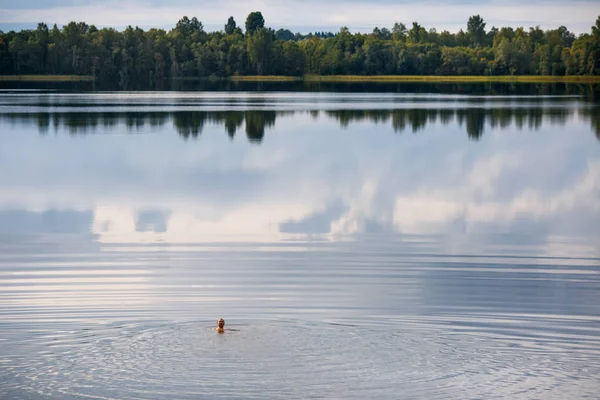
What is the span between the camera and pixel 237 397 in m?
10.7

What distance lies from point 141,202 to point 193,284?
35.8ft

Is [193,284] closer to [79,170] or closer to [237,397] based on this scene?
[237,397]

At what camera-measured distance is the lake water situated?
37.3 feet

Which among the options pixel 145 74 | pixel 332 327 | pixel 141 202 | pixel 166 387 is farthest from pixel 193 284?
pixel 145 74

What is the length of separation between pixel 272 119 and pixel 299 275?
44738 millimetres

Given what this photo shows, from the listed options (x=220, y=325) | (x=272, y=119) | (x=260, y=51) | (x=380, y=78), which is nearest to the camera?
(x=220, y=325)

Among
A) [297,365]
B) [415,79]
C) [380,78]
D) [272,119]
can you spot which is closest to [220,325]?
[297,365]

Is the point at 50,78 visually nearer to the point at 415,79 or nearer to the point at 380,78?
the point at 380,78

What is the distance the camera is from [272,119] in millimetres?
61156

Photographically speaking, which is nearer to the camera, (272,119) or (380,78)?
(272,119)

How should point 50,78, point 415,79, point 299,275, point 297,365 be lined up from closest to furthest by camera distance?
point 297,365
point 299,275
point 50,78
point 415,79

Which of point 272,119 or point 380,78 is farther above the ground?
point 380,78

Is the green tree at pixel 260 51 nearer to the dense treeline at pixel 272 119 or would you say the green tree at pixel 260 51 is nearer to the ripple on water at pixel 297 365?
the dense treeline at pixel 272 119

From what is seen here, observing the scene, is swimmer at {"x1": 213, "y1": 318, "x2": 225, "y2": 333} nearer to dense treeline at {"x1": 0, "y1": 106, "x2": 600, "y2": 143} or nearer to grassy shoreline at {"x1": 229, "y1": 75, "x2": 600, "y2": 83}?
dense treeline at {"x1": 0, "y1": 106, "x2": 600, "y2": 143}
